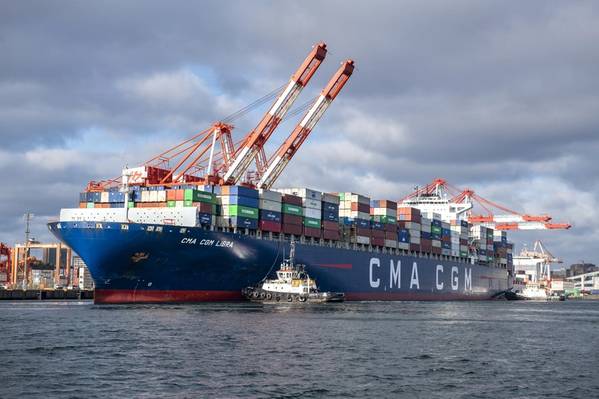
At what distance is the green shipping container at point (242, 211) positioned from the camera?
72312mm

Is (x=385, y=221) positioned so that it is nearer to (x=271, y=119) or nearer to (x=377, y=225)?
(x=377, y=225)

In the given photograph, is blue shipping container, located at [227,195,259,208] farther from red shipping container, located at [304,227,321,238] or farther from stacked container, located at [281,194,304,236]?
red shipping container, located at [304,227,321,238]

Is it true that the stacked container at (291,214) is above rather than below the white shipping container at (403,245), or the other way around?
above

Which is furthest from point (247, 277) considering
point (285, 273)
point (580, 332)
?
point (580, 332)

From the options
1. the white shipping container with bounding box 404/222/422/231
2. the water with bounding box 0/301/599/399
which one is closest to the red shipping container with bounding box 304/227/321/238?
the white shipping container with bounding box 404/222/422/231

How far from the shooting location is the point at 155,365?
32.5m

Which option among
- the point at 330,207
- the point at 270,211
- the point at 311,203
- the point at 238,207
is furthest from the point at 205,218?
the point at 330,207

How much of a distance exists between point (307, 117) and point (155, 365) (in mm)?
57613

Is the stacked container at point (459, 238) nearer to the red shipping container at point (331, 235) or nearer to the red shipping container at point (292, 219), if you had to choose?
the red shipping container at point (331, 235)

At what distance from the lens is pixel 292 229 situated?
79500 millimetres

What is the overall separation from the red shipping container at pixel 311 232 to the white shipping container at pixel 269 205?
220 inches

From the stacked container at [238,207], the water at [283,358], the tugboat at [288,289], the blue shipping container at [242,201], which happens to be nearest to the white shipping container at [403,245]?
the tugboat at [288,289]

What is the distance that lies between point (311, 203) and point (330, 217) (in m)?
4.01

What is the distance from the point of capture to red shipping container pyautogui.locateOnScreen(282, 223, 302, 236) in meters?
78.4
